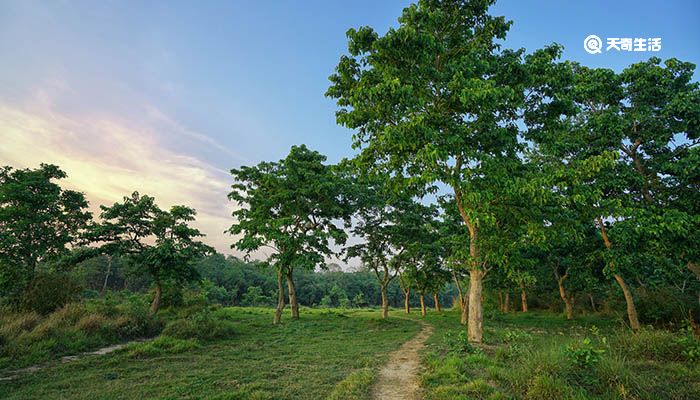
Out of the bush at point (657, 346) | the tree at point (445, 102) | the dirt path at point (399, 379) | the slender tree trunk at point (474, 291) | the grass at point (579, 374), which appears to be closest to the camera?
the grass at point (579, 374)

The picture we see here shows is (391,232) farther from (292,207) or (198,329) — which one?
(198,329)

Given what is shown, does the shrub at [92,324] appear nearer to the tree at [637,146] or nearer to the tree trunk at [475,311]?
the tree trunk at [475,311]

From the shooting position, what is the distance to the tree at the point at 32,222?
1841cm

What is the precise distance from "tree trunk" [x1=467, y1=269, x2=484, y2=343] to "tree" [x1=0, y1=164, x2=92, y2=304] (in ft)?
74.8

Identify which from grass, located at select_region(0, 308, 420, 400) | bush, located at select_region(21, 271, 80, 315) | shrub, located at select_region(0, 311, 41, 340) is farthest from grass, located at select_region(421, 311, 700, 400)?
bush, located at select_region(21, 271, 80, 315)

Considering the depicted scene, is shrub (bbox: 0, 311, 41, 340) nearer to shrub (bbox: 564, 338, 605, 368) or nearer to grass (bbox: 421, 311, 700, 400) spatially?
grass (bbox: 421, 311, 700, 400)

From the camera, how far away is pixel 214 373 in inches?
339

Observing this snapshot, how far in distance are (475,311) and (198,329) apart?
499 inches

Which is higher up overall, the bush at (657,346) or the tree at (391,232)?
the tree at (391,232)

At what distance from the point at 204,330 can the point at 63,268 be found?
576 inches

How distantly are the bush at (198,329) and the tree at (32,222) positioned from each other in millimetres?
9628

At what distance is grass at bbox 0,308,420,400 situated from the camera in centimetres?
683

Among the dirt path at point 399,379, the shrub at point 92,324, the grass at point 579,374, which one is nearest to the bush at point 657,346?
the grass at point 579,374

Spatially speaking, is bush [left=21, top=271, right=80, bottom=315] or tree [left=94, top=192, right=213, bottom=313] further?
tree [left=94, top=192, right=213, bottom=313]
